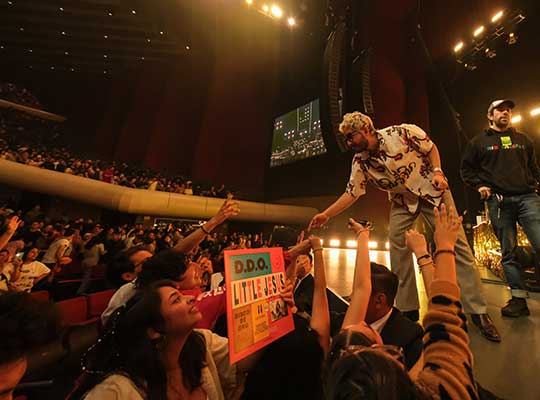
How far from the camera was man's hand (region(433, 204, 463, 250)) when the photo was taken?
0.82 metres

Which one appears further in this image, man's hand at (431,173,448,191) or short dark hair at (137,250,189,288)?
man's hand at (431,173,448,191)

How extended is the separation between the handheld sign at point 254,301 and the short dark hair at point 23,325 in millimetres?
544

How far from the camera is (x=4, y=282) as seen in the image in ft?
9.06

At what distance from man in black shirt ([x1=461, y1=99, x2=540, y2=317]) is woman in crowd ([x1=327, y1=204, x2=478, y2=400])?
1.51 m

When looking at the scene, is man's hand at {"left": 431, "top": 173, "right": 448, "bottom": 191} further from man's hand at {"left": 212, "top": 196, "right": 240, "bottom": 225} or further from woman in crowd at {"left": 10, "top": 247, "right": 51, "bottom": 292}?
woman in crowd at {"left": 10, "top": 247, "right": 51, "bottom": 292}

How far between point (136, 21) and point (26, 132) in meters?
9.39

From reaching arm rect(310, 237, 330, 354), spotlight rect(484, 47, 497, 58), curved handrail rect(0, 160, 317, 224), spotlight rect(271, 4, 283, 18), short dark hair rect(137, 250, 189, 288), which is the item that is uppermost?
spotlight rect(271, 4, 283, 18)

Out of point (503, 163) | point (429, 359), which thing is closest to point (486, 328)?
point (429, 359)

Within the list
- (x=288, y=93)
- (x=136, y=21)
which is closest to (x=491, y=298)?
(x=288, y=93)

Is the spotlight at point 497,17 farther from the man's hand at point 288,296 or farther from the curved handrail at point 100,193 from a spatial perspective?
the curved handrail at point 100,193

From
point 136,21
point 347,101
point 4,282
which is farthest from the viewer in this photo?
point 136,21

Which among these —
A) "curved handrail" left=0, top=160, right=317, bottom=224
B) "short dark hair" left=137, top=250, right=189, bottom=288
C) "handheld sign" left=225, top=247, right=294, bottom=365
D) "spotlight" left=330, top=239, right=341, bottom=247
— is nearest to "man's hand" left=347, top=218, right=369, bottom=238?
"handheld sign" left=225, top=247, right=294, bottom=365

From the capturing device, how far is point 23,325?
673mm

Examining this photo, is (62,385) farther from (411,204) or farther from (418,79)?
(418,79)
